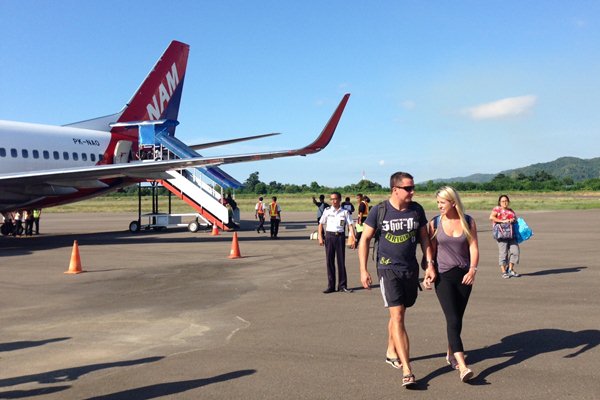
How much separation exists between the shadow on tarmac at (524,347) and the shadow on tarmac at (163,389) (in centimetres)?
187

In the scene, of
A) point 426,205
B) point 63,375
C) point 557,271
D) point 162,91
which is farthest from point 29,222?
point 426,205

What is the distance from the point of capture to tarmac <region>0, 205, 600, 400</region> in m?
5.25

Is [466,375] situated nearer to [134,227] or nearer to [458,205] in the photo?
[458,205]

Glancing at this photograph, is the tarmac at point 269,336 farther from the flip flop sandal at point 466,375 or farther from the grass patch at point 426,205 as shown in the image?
the grass patch at point 426,205

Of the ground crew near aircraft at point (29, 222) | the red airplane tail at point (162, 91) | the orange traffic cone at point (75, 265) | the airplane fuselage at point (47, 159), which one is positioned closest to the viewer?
the orange traffic cone at point (75, 265)

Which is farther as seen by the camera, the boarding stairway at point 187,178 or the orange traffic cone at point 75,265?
the boarding stairway at point 187,178

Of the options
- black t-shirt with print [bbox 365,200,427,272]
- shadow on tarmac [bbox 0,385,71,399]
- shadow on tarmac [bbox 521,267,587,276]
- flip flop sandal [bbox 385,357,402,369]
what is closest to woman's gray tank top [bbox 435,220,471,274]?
black t-shirt with print [bbox 365,200,427,272]

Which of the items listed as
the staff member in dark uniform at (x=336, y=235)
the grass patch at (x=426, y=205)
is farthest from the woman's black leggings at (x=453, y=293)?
the grass patch at (x=426, y=205)

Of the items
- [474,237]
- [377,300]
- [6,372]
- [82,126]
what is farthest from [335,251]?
[82,126]

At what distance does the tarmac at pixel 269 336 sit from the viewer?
5.25 m

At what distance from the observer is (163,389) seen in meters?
5.18

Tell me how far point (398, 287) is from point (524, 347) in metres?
2.00

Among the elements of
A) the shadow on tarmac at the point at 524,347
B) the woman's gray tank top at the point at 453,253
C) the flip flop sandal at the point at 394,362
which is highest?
the woman's gray tank top at the point at 453,253

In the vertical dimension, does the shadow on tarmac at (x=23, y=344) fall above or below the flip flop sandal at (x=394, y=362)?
below
